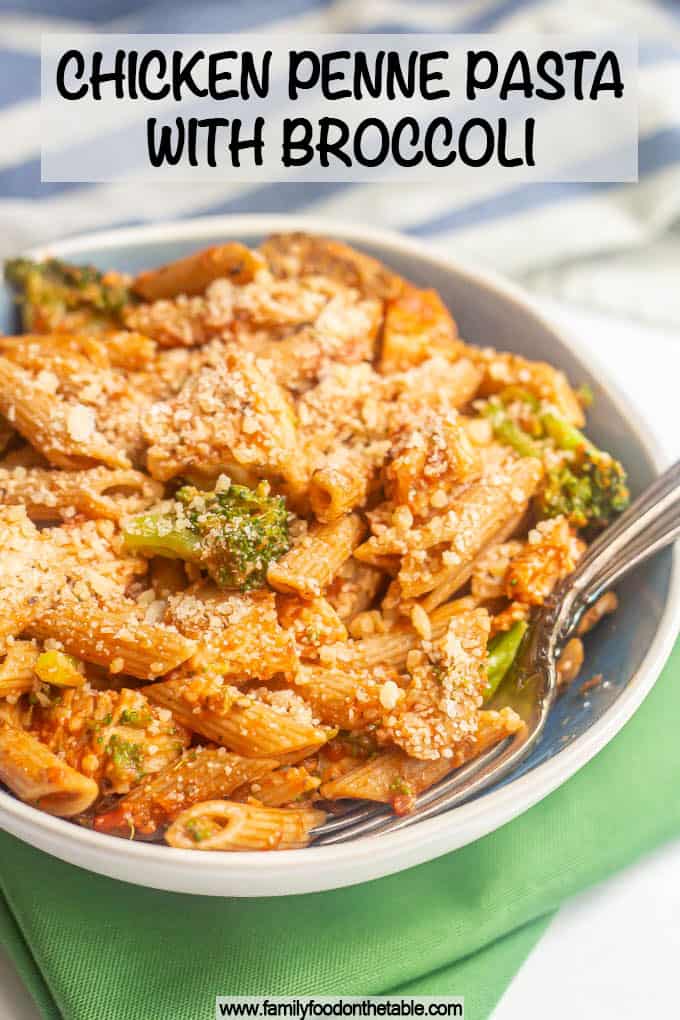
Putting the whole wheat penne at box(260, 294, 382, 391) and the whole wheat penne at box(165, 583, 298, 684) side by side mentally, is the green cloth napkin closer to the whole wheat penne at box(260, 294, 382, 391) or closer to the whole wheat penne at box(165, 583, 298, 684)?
the whole wheat penne at box(165, 583, 298, 684)

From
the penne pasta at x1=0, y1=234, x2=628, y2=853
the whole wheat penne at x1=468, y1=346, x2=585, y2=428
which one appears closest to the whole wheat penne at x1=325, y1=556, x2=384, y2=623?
the penne pasta at x1=0, y1=234, x2=628, y2=853

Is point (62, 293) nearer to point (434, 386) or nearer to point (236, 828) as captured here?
point (434, 386)

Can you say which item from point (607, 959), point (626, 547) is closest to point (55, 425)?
point (626, 547)

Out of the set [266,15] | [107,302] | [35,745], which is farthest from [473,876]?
[266,15]

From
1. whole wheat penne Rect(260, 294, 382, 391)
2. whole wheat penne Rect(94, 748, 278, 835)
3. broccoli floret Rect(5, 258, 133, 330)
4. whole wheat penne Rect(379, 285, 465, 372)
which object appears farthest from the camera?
broccoli floret Rect(5, 258, 133, 330)

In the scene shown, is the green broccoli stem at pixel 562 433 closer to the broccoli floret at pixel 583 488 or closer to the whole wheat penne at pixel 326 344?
the broccoli floret at pixel 583 488

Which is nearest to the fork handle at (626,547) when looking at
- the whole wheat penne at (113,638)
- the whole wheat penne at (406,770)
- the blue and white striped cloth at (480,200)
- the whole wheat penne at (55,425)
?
the whole wheat penne at (406,770)
